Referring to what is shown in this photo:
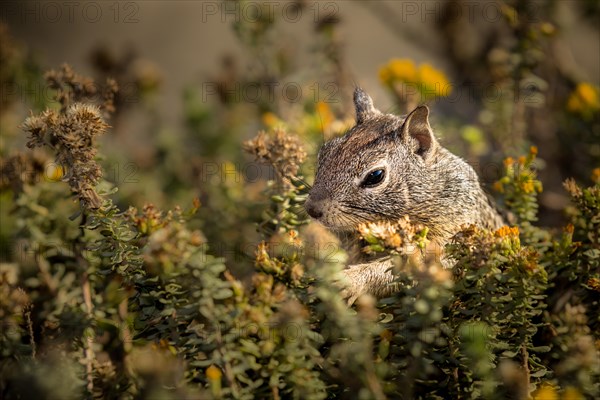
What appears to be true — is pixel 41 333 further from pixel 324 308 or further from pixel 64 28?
pixel 64 28

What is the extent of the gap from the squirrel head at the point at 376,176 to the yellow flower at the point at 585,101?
1.44m

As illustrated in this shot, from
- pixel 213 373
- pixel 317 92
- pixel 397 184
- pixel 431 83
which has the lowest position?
pixel 213 373

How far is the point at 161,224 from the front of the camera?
8.03 ft

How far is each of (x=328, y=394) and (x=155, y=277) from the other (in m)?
0.82

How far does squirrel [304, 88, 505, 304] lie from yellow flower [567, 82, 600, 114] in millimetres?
1273

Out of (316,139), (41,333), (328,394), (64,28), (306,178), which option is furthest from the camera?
(64,28)

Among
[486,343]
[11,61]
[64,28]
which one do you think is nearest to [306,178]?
[486,343]

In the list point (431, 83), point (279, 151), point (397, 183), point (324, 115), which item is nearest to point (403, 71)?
point (431, 83)

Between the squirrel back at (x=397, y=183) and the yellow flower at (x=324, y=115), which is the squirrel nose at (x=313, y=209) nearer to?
the squirrel back at (x=397, y=183)

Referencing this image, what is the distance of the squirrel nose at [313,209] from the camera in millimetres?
2951

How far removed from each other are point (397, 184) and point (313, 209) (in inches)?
19.2

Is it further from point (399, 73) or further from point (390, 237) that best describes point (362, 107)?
point (390, 237)

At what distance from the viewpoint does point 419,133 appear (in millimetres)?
3178

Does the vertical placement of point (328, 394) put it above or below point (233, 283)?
below
